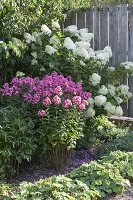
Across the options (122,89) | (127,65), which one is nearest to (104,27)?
(127,65)

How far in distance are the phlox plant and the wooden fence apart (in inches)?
80.5

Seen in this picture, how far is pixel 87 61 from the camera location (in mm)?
7035

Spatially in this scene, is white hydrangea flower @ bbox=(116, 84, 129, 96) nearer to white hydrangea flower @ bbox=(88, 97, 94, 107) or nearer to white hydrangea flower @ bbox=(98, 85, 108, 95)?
white hydrangea flower @ bbox=(98, 85, 108, 95)

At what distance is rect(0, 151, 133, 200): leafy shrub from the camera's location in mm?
4328

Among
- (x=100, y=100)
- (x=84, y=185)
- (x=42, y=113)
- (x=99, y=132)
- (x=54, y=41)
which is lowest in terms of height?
(x=99, y=132)

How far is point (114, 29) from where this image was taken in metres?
7.86

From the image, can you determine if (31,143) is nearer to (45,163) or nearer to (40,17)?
(45,163)

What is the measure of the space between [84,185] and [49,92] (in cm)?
152

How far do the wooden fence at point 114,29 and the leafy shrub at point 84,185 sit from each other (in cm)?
291

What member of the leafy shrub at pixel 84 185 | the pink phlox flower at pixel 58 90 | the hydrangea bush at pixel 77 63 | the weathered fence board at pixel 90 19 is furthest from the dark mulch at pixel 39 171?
the weathered fence board at pixel 90 19

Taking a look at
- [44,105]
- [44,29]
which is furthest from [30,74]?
[44,105]

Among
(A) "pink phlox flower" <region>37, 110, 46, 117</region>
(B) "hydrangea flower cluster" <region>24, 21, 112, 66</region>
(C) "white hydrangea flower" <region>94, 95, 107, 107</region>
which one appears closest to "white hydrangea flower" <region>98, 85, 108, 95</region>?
(C) "white hydrangea flower" <region>94, 95, 107, 107</region>

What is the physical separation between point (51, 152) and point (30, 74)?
154cm

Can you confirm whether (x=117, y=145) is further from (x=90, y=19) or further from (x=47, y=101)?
(x=90, y=19)
